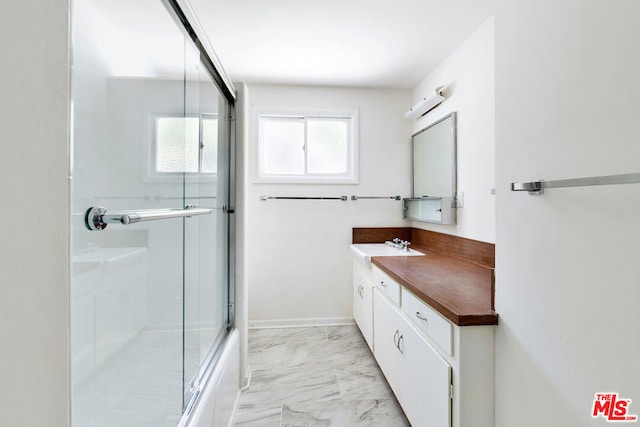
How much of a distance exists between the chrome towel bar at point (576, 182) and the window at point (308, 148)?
218cm

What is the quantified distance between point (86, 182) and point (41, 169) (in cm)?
55

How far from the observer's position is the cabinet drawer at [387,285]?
175 centimetres

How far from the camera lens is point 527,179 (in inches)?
40.0

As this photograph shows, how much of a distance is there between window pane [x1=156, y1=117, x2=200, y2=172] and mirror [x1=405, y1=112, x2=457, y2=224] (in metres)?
1.89

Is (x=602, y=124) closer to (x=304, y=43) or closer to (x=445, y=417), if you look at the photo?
(x=445, y=417)

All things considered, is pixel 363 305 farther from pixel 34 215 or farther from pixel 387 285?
pixel 34 215

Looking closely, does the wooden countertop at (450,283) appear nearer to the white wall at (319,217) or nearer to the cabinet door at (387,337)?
the cabinet door at (387,337)

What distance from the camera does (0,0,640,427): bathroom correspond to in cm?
35

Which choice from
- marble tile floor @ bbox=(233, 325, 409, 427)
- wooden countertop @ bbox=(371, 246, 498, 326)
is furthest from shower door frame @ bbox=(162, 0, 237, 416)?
wooden countertop @ bbox=(371, 246, 498, 326)

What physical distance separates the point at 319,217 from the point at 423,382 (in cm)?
193

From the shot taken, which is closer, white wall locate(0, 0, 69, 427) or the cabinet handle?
white wall locate(0, 0, 69, 427)

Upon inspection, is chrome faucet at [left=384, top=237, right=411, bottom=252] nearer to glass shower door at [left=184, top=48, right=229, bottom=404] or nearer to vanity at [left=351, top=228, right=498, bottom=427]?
vanity at [left=351, top=228, right=498, bottom=427]

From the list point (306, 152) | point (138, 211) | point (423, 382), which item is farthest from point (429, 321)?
point (306, 152)

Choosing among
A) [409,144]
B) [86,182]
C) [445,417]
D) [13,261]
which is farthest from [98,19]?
[409,144]
